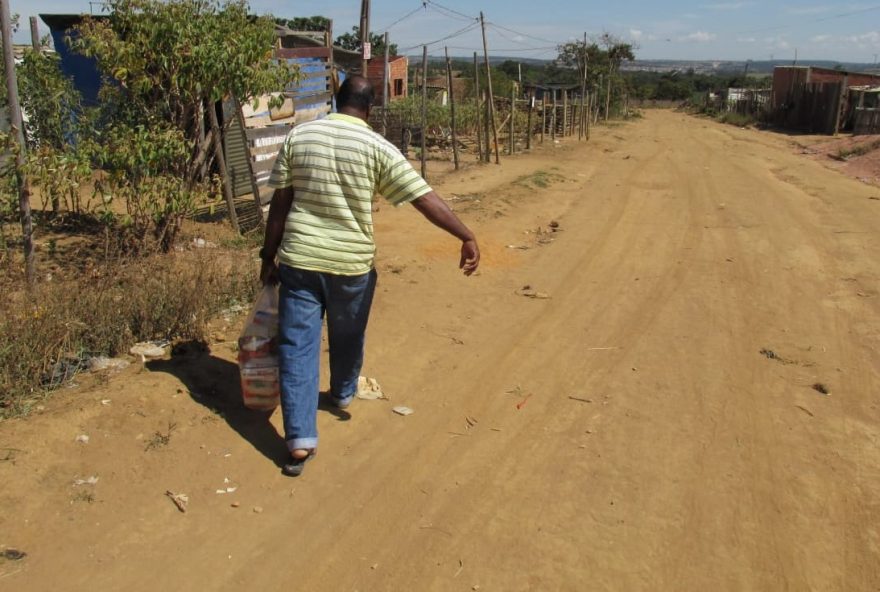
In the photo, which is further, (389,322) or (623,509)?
(389,322)

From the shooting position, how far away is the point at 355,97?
348cm

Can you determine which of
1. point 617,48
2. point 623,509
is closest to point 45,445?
point 623,509

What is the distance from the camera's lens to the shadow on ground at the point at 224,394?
378 cm

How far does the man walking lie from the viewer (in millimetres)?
3406

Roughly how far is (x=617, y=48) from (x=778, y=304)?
5242 cm

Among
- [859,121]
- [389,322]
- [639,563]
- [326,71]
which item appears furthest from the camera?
[859,121]

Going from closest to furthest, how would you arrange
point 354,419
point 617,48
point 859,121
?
point 354,419 < point 859,121 < point 617,48

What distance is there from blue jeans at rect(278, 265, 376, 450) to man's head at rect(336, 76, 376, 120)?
2.62 ft

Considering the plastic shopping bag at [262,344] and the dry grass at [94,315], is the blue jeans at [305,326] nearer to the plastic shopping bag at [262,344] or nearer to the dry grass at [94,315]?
the plastic shopping bag at [262,344]

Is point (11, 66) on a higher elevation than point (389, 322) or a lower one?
higher

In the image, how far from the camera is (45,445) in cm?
342

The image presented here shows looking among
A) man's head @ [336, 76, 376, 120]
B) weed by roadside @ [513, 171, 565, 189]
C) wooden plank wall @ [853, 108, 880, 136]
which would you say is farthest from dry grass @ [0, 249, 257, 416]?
wooden plank wall @ [853, 108, 880, 136]

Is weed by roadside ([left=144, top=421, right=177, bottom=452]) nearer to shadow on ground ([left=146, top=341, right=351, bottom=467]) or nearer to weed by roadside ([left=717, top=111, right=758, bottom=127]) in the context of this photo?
shadow on ground ([left=146, top=341, right=351, bottom=467])

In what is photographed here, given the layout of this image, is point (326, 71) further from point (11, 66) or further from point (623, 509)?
point (623, 509)
